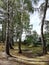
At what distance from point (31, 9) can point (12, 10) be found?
6.03ft

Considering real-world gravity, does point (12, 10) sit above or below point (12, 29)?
above

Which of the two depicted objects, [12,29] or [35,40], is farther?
[35,40]

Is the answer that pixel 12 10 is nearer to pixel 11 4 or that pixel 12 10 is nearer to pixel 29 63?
pixel 11 4

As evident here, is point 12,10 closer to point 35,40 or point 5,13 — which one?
point 5,13

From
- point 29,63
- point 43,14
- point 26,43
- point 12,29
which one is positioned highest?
point 43,14

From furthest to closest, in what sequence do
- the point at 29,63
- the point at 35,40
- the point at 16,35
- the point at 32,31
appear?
1. the point at 35,40
2. the point at 32,31
3. the point at 16,35
4. the point at 29,63

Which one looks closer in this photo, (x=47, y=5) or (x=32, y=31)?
(x=47, y=5)

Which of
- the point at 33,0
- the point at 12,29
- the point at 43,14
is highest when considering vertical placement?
the point at 33,0

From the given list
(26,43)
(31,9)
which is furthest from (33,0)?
(26,43)

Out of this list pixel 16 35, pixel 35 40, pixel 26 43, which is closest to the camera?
pixel 16 35

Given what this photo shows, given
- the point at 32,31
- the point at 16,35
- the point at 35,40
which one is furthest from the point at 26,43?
the point at 16,35

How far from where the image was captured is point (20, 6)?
16.5 metres

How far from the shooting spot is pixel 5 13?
1622 centimetres

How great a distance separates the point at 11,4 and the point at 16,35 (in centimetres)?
323
